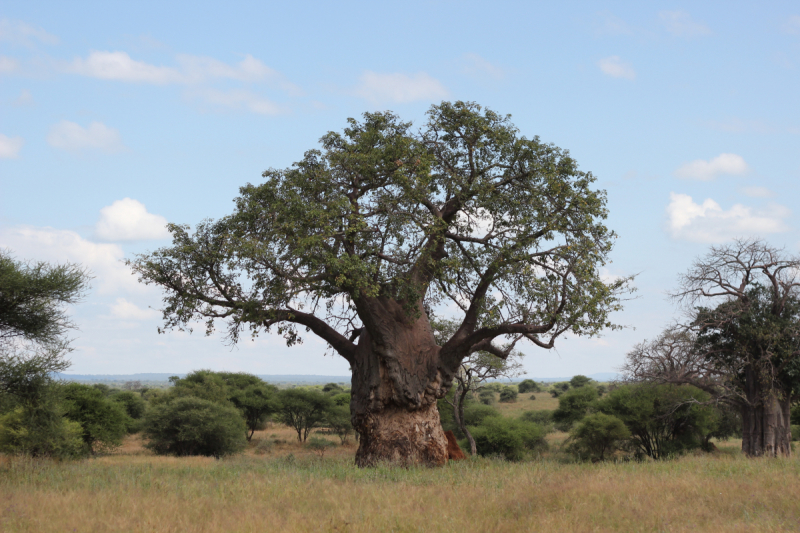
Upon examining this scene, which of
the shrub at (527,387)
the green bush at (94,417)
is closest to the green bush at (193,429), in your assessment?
the green bush at (94,417)

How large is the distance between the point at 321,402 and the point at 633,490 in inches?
1372

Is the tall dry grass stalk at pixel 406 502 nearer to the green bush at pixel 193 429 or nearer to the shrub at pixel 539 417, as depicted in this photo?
the green bush at pixel 193 429

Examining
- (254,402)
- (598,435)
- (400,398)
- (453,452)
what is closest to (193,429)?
(254,402)

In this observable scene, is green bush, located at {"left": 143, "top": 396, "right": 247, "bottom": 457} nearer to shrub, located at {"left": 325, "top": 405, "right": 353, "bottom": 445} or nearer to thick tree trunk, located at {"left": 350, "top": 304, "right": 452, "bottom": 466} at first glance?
shrub, located at {"left": 325, "top": 405, "right": 353, "bottom": 445}

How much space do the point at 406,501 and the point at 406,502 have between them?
0.06 metres

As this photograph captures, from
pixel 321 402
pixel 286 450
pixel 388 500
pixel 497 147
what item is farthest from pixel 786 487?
pixel 321 402

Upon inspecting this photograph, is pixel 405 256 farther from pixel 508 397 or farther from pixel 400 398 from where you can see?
pixel 508 397

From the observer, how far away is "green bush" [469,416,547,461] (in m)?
31.4

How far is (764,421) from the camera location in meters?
23.4

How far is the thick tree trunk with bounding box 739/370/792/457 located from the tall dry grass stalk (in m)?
12.6

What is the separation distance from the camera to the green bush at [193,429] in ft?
106

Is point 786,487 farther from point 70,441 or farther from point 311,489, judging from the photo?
point 70,441

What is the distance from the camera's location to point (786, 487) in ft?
33.7

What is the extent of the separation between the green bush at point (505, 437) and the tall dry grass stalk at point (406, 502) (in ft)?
63.8
